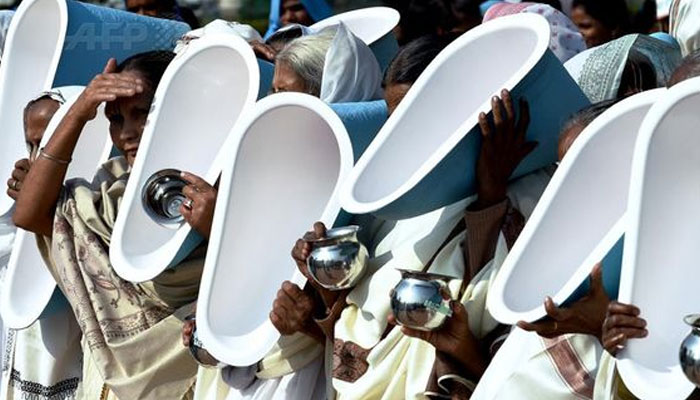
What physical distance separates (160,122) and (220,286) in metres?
0.59

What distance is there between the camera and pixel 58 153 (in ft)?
13.9

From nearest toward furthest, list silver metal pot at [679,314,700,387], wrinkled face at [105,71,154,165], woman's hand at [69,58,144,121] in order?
silver metal pot at [679,314,700,387] < woman's hand at [69,58,144,121] < wrinkled face at [105,71,154,165]

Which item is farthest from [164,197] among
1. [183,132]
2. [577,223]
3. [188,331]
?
[577,223]

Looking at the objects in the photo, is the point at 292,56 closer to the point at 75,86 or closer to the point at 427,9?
the point at 75,86

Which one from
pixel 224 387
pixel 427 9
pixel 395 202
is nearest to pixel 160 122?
pixel 224 387

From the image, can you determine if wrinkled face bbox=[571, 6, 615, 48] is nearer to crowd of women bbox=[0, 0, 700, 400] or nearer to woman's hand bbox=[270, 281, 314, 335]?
crowd of women bbox=[0, 0, 700, 400]

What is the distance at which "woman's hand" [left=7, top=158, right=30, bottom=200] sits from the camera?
445 cm

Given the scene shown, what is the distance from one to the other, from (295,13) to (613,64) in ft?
9.46

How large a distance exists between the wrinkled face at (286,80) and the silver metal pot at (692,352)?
1677 millimetres

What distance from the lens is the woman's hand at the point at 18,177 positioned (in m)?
4.45

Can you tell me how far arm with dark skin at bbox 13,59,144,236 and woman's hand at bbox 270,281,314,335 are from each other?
2.75ft

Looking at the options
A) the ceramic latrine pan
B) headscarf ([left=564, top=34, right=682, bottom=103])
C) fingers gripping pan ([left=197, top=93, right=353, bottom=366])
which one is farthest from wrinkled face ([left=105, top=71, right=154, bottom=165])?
the ceramic latrine pan

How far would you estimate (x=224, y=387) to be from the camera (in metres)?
3.94

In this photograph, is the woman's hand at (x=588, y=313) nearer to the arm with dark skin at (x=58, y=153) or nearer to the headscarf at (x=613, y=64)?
the headscarf at (x=613, y=64)
